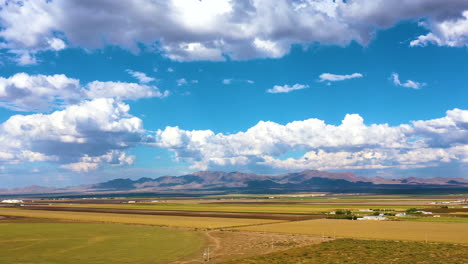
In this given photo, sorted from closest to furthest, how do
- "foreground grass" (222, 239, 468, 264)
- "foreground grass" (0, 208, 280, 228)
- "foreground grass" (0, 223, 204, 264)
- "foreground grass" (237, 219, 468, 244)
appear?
"foreground grass" (222, 239, 468, 264) < "foreground grass" (0, 223, 204, 264) < "foreground grass" (237, 219, 468, 244) < "foreground grass" (0, 208, 280, 228)

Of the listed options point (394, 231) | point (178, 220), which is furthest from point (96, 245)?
point (394, 231)

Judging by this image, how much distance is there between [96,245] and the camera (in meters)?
60.6

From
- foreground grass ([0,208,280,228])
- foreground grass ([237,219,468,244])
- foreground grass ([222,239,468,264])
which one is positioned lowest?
foreground grass ([0,208,280,228])

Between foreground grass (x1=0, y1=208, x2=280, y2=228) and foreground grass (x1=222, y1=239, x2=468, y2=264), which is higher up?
foreground grass (x1=222, y1=239, x2=468, y2=264)

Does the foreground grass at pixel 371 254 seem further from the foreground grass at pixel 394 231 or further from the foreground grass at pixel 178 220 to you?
the foreground grass at pixel 178 220

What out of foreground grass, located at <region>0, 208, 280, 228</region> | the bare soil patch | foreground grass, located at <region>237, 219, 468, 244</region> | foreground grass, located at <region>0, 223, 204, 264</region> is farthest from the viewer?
A: foreground grass, located at <region>0, 208, 280, 228</region>

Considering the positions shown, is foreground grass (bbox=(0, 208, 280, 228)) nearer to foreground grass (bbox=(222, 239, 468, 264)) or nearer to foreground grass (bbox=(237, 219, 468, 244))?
foreground grass (bbox=(237, 219, 468, 244))

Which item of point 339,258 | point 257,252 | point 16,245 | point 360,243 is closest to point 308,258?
point 339,258

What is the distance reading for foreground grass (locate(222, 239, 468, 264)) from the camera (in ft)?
152

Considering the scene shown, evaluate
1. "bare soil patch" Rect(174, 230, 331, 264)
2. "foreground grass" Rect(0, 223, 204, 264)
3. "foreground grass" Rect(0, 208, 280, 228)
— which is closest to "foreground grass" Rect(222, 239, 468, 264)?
"bare soil patch" Rect(174, 230, 331, 264)

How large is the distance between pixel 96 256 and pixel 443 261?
44279 mm

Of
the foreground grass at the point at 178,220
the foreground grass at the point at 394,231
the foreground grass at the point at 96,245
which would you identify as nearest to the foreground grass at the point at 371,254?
the foreground grass at the point at 394,231

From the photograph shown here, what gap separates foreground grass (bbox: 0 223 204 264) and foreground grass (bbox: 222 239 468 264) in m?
13.8

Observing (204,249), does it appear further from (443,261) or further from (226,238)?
(443,261)
